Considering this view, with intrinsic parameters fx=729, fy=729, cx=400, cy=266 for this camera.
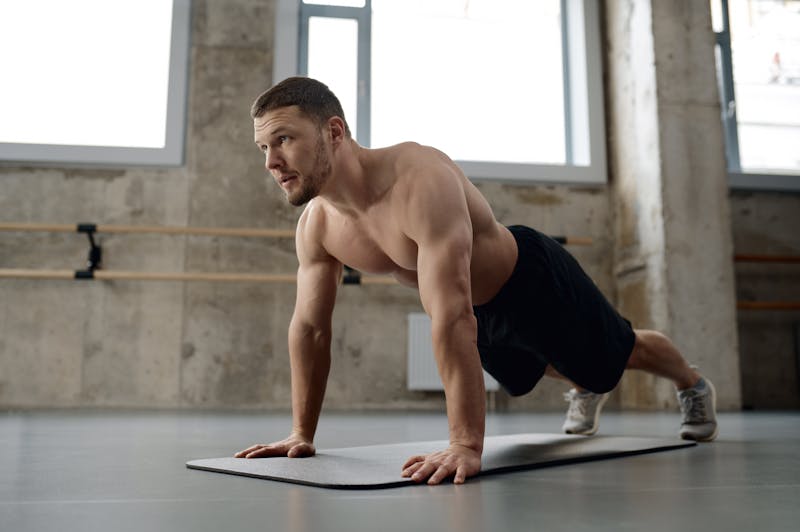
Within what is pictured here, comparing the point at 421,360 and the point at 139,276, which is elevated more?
the point at 139,276

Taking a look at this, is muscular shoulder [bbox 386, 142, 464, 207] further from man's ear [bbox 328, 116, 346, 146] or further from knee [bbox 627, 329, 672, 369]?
knee [bbox 627, 329, 672, 369]

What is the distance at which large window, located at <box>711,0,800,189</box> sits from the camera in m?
4.67

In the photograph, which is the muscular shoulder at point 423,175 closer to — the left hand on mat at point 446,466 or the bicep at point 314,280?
the bicep at point 314,280

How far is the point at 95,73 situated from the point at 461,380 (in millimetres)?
3875

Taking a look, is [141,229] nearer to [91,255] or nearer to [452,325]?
[91,255]

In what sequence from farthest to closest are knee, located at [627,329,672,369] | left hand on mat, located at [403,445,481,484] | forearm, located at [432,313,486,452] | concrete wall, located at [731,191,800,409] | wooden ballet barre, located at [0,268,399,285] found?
concrete wall, located at [731,191,800,409] → wooden ballet barre, located at [0,268,399,285] → knee, located at [627,329,672,369] → forearm, located at [432,313,486,452] → left hand on mat, located at [403,445,481,484]

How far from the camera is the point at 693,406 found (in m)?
2.05

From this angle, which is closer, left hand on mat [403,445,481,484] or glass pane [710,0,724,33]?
left hand on mat [403,445,481,484]

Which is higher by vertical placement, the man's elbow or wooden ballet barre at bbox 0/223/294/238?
wooden ballet barre at bbox 0/223/294/238

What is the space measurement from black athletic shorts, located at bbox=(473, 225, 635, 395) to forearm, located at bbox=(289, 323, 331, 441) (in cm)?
40

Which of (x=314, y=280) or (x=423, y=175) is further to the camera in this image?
(x=314, y=280)

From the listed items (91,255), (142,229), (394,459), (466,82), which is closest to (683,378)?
(394,459)

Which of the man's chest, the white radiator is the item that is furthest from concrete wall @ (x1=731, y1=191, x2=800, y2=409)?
the man's chest

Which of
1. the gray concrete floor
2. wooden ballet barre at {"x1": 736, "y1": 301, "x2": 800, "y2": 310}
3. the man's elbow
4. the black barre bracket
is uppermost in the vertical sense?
the black barre bracket
